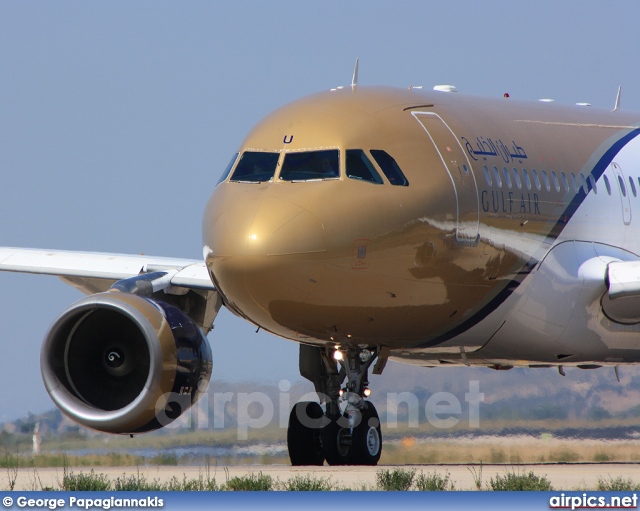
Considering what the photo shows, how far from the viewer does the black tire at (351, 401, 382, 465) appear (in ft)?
62.6

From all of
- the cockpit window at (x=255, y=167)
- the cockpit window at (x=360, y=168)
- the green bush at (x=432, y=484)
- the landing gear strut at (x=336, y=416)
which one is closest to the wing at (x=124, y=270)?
the landing gear strut at (x=336, y=416)

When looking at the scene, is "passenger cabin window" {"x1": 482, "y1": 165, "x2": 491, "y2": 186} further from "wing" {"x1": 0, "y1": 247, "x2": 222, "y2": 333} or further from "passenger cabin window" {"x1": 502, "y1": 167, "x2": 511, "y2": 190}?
"wing" {"x1": 0, "y1": 247, "x2": 222, "y2": 333}

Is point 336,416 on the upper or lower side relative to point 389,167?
lower

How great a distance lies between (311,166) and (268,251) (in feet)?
4.38

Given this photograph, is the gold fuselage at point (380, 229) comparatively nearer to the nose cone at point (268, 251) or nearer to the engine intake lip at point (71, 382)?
the nose cone at point (268, 251)

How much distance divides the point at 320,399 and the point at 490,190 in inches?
149

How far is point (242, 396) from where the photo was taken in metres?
24.6

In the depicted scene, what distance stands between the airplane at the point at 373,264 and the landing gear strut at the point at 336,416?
25 millimetres

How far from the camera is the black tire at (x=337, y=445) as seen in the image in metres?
19.0

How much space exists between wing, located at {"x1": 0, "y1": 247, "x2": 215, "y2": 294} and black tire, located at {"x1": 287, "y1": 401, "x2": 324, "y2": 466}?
203 cm

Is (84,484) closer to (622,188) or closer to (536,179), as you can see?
(536,179)

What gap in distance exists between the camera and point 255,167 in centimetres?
1731

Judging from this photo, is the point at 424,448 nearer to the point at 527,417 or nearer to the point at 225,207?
the point at 527,417

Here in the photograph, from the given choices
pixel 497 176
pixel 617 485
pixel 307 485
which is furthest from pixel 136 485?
pixel 497 176
